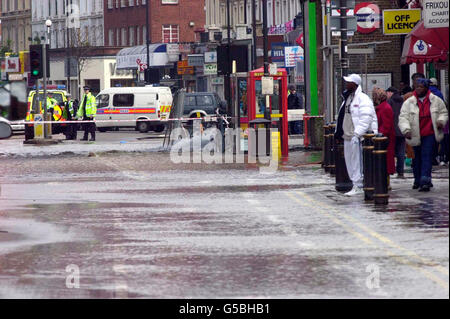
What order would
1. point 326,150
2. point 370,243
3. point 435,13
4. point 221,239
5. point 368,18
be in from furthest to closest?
point 368,18, point 326,150, point 435,13, point 221,239, point 370,243

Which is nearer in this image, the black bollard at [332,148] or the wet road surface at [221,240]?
the wet road surface at [221,240]

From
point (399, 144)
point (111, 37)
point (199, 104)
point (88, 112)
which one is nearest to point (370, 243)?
point (399, 144)

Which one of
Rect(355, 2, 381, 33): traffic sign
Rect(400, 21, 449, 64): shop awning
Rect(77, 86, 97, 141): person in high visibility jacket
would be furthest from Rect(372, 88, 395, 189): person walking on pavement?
Rect(77, 86, 97, 141): person in high visibility jacket

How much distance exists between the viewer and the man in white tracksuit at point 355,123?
66.9ft

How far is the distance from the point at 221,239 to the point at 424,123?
263 inches

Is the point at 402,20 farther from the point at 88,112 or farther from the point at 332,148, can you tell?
the point at 88,112

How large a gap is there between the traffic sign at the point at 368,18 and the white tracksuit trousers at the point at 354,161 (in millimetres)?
15594

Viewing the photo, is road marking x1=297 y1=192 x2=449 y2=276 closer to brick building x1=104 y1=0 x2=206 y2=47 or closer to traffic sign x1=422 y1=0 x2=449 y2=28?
traffic sign x1=422 y1=0 x2=449 y2=28

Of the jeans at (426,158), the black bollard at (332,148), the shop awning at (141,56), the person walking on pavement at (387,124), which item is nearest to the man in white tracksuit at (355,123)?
the person walking on pavement at (387,124)

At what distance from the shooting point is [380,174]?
1928 cm

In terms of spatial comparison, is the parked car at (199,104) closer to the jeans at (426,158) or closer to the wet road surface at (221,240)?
the wet road surface at (221,240)

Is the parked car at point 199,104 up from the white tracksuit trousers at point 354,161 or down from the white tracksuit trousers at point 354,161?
up
